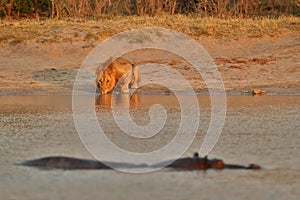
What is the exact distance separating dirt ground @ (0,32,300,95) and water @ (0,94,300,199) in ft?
7.33

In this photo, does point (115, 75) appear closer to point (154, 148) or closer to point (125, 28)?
point (125, 28)

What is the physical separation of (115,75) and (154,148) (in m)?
6.35

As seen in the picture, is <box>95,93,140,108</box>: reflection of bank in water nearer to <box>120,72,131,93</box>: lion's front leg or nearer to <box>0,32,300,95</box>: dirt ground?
<box>120,72,131,93</box>: lion's front leg

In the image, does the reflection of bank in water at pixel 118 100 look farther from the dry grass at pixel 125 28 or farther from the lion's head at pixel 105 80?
the dry grass at pixel 125 28

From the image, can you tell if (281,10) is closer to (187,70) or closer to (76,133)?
(187,70)

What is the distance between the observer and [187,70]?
17062mm

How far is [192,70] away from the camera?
17.1m

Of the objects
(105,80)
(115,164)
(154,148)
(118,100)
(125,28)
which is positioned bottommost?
(118,100)

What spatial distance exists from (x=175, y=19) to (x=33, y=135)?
40.8 ft

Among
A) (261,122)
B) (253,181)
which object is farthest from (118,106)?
(253,181)

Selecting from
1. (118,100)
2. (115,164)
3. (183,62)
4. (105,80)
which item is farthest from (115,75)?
(115,164)

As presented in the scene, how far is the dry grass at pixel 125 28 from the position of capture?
1995 cm

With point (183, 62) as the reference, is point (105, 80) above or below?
above

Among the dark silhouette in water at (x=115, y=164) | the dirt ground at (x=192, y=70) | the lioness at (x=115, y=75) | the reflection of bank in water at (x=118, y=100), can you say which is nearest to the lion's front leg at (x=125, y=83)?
the lioness at (x=115, y=75)
